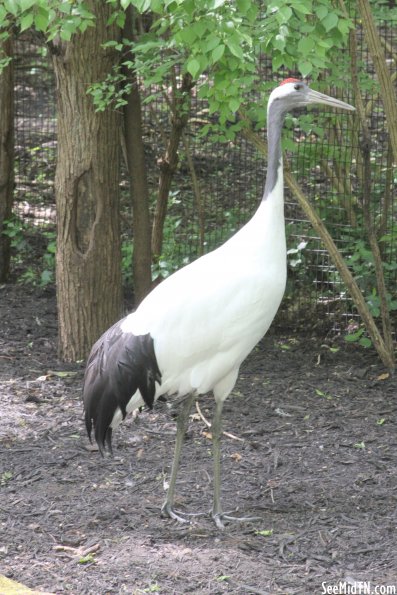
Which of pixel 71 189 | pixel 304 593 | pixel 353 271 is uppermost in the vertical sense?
pixel 71 189

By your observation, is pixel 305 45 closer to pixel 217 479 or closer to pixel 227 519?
pixel 217 479

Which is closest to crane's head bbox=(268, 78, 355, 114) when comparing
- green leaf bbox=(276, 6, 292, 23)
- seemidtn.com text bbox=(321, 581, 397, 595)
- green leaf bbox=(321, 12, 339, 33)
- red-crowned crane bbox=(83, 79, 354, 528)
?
red-crowned crane bbox=(83, 79, 354, 528)

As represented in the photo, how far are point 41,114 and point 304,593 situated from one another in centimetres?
637

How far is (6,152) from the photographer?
25.5 ft

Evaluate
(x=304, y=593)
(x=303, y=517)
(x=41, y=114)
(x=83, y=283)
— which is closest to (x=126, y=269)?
(x=83, y=283)

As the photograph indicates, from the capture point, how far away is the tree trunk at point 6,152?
25.0 ft

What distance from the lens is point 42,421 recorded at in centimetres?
539

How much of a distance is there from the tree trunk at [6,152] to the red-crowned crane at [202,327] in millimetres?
3800

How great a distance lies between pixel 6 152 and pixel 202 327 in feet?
13.6

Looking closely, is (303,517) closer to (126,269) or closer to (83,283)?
(83,283)

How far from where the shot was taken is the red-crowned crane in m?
4.18

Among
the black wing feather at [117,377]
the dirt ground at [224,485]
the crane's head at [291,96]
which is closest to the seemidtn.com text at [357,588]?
the dirt ground at [224,485]

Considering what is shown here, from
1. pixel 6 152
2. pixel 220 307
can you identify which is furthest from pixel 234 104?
pixel 6 152

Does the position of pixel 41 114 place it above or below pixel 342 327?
above
